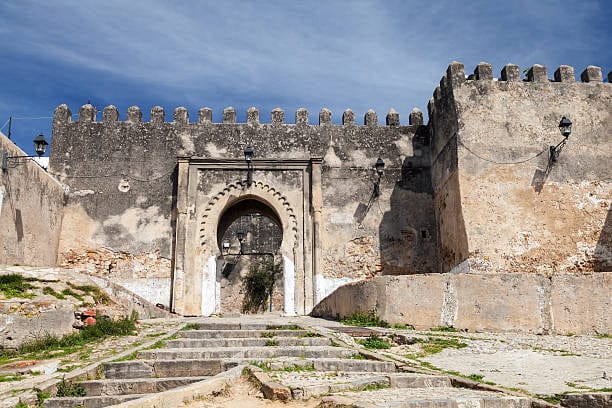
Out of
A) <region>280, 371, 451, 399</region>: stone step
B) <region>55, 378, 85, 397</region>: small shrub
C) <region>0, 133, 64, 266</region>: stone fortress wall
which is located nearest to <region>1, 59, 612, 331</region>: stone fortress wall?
<region>0, 133, 64, 266</region>: stone fortress wall

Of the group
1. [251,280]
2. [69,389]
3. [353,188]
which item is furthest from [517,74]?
[251,280]

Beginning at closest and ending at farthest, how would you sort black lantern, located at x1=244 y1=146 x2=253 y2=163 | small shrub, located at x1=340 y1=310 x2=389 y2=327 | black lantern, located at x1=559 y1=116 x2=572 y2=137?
small shrub, located at x1=340 y1=310 x2=389 y2=327 → black lantern, located at x1=559 y1=116 x2=572 y2=137 → black lantern, located at x1=244 y1=146 x2=253 y2=163

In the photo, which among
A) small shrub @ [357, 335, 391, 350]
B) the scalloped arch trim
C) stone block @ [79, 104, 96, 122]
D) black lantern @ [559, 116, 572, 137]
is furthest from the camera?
stone block @ [79, 104, 96, 122]

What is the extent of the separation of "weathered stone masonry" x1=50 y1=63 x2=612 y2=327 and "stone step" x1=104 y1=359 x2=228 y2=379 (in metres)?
7.82

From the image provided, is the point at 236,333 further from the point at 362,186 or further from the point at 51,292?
the point at 362,186

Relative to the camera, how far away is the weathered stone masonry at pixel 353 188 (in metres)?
12.2

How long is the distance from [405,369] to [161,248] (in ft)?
32.2

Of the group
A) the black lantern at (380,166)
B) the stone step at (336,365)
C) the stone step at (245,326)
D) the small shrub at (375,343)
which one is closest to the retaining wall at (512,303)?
the small shrub at (375,343)

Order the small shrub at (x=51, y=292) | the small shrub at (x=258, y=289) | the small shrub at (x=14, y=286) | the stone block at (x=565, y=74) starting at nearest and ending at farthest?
the small shrub at (x=14, y=286) < the small shrub at (x=51, y=292) < the stone block at (x=565, y=74) < the small shrub at (x=258, y=289)

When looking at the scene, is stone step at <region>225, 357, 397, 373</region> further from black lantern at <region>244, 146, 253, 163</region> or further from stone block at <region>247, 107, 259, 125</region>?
stone block at <region>247, 107, 259, 125</region>

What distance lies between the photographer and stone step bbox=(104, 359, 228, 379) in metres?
5.12

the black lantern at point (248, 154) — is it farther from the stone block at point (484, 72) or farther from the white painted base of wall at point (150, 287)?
the stone block at point (484, 72)

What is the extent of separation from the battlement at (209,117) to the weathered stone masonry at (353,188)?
0.12 feet

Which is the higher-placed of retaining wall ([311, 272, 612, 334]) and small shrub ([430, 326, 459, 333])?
retaining wall ([311, 272, 612, 334])
